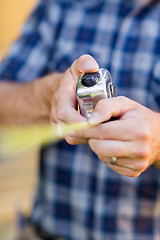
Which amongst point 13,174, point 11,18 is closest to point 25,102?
point 13,174

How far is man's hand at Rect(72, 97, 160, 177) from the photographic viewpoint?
1.12 ft

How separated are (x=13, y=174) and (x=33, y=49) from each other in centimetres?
98

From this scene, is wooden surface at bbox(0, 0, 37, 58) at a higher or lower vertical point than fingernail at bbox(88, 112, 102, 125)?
higher

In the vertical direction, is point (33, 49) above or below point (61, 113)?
above

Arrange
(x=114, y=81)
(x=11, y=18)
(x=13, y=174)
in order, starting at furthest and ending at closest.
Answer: (x=11, y=18)
(x=13, y=174)
(x=114, y=81)

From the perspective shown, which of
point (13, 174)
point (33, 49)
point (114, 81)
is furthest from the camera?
point (13, 174)

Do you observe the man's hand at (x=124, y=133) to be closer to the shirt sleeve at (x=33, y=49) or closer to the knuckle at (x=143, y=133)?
the knuckle at (x=143, y=133)

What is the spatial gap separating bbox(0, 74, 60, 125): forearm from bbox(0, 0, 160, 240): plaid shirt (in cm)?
5

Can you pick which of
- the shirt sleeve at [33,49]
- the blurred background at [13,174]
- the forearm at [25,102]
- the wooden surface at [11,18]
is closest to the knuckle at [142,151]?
the forearm at [25,102]

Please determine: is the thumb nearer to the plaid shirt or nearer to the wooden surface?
the plaid shirt

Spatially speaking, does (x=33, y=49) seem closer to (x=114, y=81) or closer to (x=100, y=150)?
(x=114, y=81)

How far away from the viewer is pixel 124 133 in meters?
0.34

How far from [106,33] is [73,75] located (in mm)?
328

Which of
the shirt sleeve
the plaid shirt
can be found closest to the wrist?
the plaid shirt
